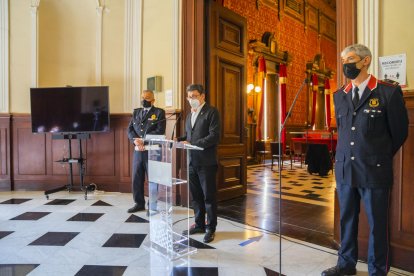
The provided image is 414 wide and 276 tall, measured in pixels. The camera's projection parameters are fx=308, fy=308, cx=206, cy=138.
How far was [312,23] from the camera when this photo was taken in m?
12.4

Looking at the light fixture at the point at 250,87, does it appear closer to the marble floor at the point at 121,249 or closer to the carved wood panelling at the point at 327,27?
the carved wood panelling at the point at 327,27

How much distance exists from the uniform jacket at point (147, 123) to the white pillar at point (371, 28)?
2.23 meters

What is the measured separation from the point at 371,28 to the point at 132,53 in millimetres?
3478

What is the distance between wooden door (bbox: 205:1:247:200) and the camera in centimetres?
413

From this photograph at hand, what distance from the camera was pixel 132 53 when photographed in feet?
15.7

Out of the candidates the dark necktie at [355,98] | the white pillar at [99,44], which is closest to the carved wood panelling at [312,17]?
the white pillar at [99,44]

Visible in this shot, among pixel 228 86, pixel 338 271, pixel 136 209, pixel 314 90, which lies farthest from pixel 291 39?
pixel 338 271

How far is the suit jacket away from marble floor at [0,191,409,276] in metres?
0.71

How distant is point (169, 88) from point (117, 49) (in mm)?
1384

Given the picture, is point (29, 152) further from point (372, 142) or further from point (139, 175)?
point (372, 142)

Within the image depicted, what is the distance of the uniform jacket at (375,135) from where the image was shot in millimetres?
1855

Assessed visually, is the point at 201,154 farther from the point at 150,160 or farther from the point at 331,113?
the point at 331,113

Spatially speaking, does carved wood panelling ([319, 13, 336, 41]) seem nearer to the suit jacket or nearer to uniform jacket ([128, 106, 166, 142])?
uniform jacket ([128, 106, 166, 142])

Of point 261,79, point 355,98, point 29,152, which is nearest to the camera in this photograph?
point 355,98
